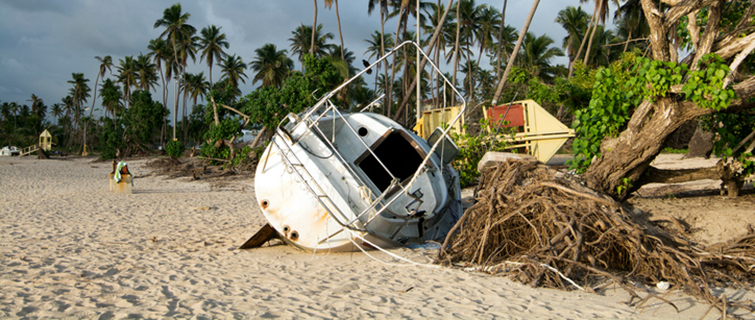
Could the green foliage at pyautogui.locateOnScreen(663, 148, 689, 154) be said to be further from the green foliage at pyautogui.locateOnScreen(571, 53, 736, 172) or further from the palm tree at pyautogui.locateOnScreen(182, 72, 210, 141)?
the palm tree at pyautogui.locateOnScreen(182, 72, 210, 141)

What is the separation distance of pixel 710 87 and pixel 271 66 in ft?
124

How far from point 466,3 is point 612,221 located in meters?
31.7

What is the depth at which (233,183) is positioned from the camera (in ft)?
52.5

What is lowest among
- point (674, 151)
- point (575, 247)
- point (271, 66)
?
point (575, 247)

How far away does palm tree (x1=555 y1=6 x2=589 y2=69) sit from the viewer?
1289 inches

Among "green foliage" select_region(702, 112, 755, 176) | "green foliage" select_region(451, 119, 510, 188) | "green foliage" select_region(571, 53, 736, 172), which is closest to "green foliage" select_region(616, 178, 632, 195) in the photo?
"green foliage" select_region(571, 53, 736, 172)

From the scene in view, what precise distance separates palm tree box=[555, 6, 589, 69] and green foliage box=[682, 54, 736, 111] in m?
29.7

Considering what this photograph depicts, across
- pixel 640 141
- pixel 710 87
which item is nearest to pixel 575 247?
pixel 710 87

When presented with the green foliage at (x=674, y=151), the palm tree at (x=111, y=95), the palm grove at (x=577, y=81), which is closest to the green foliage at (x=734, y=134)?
the palm grove at (x=577, y=81)

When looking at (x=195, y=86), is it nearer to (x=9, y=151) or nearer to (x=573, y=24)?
(x=9, y=151)

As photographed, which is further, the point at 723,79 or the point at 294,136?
the point at 294,136

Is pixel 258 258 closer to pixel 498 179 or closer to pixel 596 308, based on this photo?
pixel 498 179

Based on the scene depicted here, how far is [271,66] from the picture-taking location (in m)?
40.0

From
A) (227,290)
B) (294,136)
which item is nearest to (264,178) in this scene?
(294,136)
